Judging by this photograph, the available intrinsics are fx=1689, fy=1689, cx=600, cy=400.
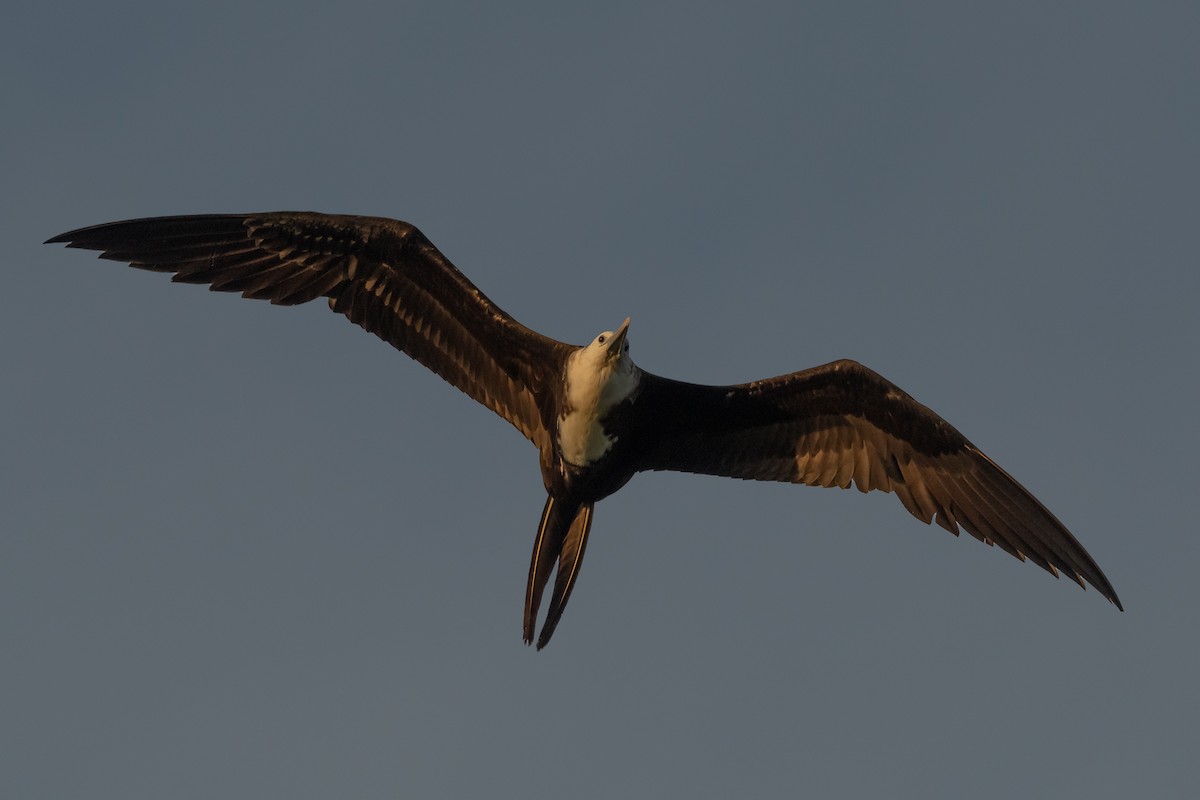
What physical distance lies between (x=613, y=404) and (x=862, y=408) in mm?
2123

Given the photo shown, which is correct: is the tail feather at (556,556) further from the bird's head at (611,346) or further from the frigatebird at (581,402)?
the bird's head at (611,346)

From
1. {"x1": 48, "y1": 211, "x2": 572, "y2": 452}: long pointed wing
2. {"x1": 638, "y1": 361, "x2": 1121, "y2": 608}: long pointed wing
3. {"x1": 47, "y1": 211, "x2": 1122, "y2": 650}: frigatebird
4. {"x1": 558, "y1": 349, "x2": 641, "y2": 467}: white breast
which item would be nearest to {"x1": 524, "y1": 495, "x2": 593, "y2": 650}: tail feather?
{"x1": 47, "y1": 211, "x2": 1122, "y2": 650}: frigatebird

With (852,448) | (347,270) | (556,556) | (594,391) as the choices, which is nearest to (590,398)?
(594,391)

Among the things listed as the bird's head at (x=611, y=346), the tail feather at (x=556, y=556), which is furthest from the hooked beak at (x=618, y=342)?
the tail feather at (x=556, y=556)

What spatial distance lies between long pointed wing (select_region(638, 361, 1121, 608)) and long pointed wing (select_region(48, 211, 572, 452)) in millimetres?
1185

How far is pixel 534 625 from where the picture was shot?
12305 mm

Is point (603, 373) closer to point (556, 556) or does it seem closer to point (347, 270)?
point (556, 556)

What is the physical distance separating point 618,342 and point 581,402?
53 cm

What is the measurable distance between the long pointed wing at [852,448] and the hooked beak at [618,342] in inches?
25.6

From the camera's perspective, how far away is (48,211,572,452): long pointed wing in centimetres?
1255

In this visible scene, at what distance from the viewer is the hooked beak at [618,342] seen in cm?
1196

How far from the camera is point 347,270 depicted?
12.7 m

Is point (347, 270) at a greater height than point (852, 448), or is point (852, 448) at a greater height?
point (852, 448)

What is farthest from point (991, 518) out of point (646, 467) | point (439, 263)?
point (439, 263)
